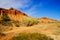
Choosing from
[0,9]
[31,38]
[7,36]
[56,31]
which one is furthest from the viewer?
[0,9]

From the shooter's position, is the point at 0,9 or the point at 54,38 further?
the point at 0,9

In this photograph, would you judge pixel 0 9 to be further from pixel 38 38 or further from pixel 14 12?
pixel 38 38

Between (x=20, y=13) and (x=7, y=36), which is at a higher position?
(x=20, y=13)

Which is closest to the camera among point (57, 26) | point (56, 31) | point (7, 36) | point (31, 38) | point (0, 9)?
point (31, 38)

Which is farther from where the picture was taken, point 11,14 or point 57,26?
point 11,14

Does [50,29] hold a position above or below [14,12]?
below

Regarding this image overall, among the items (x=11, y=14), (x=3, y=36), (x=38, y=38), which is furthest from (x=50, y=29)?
(x=11, y=14)

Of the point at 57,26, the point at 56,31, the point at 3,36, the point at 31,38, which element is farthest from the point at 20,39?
the point at 57,26

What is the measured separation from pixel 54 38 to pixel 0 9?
31.3m

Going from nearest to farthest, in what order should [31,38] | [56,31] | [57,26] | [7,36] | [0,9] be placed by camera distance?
1. [31,38]
2. [7,36]
3. [56,31]
4. [57,26]
5. [0,9]

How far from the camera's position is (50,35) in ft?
60.8

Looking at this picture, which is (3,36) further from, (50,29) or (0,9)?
(0,9)

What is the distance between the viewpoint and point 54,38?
17.8 meters

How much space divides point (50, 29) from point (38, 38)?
458 centimetres
